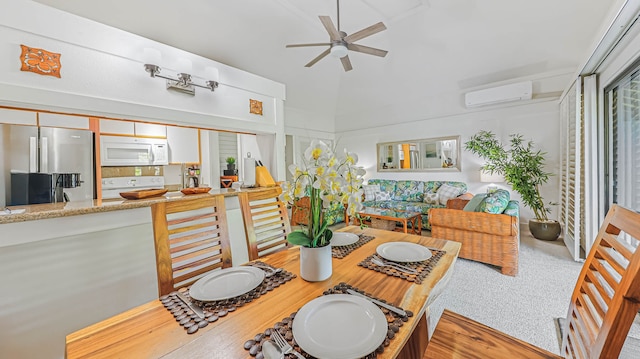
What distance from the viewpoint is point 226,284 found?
39.0 inches

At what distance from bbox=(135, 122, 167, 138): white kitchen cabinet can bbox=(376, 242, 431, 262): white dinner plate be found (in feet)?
9.53

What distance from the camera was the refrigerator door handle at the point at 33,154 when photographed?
2045 millimetres

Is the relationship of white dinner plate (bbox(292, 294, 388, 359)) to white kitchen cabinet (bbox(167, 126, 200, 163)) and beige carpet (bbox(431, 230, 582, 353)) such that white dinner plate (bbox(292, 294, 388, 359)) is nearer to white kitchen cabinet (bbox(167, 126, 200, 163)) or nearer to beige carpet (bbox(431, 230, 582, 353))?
beige carpet (bbox(431, 230, 582, 353))

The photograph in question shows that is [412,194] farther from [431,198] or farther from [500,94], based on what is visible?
[500,94]

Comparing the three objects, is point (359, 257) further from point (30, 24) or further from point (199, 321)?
point (30, 24)

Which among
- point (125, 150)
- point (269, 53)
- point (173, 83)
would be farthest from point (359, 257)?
point (269, 53)

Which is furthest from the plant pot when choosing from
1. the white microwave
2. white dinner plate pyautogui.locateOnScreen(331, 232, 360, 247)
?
the white microwave

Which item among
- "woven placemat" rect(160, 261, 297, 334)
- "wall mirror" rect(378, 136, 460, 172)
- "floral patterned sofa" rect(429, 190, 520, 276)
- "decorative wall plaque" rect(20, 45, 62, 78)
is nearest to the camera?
"woven placemat" rect(160, 261, 297, 334)

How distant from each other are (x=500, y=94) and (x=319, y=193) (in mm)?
4580

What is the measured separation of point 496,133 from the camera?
4.40 metres

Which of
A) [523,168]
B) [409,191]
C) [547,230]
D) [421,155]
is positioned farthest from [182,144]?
[547,230]

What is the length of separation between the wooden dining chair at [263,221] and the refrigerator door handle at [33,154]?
6.49 feet

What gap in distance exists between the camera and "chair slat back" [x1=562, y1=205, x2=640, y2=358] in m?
0.59

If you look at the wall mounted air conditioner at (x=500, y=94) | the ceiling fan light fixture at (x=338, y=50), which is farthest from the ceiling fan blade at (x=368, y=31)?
the wall mounted air conditioner at (x=500, y=94)
